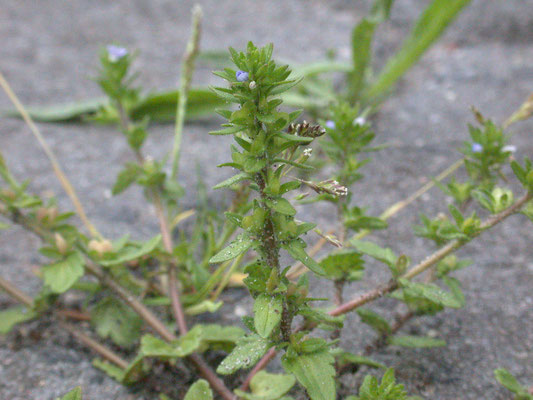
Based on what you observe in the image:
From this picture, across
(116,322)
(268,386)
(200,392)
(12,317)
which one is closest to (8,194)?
(12,317)

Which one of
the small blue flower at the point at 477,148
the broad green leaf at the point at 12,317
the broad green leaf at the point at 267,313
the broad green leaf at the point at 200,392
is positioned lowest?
the broad green leaf at the point at 200,392

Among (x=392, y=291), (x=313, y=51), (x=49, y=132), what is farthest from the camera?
(x=313, y=51)

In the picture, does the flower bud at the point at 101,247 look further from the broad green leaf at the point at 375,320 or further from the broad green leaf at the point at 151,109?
the broad green leaf at the point at 151,109

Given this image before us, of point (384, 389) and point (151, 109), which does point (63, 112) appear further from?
point (384, 389)

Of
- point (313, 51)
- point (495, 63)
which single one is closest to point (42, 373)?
point (313, 51)

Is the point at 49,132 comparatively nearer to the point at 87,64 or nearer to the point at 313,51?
the point at 87,64

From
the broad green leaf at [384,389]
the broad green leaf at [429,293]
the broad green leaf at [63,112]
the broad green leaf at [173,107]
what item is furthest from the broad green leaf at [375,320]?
the broad green leaf at [63,112]
